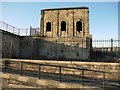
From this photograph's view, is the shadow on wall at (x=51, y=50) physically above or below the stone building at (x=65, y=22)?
below

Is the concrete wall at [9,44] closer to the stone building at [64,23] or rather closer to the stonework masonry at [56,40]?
the stonework masonry at [56,40]

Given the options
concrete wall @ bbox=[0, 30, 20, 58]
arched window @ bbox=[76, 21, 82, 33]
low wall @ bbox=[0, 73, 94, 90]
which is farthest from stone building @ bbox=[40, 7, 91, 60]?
low wall @ bbox=[0, 73, 94, 90]

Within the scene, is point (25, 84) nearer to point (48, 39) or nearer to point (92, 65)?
point (92, 65)

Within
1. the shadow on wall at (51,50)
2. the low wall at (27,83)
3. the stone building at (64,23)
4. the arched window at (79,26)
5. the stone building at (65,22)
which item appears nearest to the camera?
the low wall at (27,83)

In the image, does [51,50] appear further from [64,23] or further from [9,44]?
[64,23]

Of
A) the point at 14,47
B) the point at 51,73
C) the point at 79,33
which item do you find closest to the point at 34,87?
the point at 51,73

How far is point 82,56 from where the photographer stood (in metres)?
26.4

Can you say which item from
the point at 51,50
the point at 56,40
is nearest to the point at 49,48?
the point at 51,50

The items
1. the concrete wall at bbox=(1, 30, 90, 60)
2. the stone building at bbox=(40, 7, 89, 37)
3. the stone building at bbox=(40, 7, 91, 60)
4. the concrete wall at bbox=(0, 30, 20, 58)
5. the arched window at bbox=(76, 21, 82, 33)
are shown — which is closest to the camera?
the concrete wall at bbox=(0, 30, 20, 58)

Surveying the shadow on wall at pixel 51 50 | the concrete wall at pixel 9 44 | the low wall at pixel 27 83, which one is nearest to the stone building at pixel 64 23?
the shadow on wall at pixel 51 50

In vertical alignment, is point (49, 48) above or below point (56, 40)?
below

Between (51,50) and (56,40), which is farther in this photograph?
(51,50)

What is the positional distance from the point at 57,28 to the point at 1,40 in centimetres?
1154

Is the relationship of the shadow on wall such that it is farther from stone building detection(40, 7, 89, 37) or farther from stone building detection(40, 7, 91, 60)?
stone building detection(40, 7, 89, 37)
